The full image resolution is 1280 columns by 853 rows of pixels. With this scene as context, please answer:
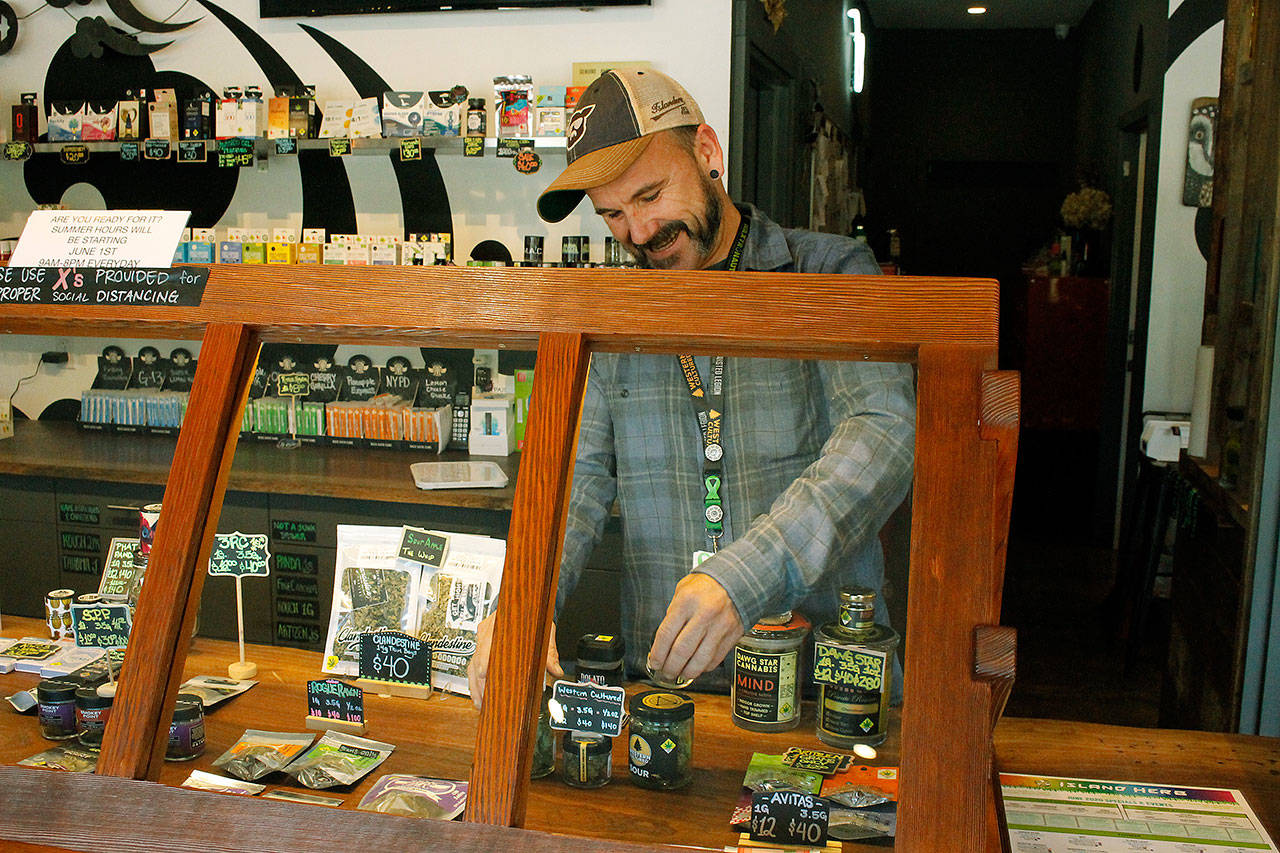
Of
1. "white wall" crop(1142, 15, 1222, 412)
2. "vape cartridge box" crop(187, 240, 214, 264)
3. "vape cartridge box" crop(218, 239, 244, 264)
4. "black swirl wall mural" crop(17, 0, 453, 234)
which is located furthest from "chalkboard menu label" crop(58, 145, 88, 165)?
"white wall" crop(1142, 15, 1222, 412)

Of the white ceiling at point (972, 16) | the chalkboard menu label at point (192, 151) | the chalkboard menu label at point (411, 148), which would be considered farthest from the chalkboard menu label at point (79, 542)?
the white ceiling at point (972, 16)

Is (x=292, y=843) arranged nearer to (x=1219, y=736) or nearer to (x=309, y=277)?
(x=309, y=277)

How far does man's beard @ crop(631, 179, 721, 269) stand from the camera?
1.82 m

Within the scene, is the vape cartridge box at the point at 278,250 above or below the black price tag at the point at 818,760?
above

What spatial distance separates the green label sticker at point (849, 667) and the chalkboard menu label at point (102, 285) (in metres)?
0.70

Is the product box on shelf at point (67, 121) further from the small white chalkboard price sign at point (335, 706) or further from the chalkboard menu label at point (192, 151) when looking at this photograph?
the small white chalkboard price sign at point (335, 706)

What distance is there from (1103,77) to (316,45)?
6434 mm

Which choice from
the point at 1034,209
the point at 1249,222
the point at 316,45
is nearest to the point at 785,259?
the point at 1249,222

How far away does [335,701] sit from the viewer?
0.99 metres

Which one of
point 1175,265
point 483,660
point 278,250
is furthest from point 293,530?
point 1175,265

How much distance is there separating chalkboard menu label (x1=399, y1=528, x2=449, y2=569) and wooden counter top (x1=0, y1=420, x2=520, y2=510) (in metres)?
0.03

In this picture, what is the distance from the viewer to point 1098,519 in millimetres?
6770

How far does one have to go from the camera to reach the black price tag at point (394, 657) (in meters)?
0.98

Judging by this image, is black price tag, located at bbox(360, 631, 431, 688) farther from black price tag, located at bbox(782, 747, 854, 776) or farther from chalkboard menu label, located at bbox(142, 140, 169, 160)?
chalkboard menu label, located at bbox(142, 140, 169, 160)
